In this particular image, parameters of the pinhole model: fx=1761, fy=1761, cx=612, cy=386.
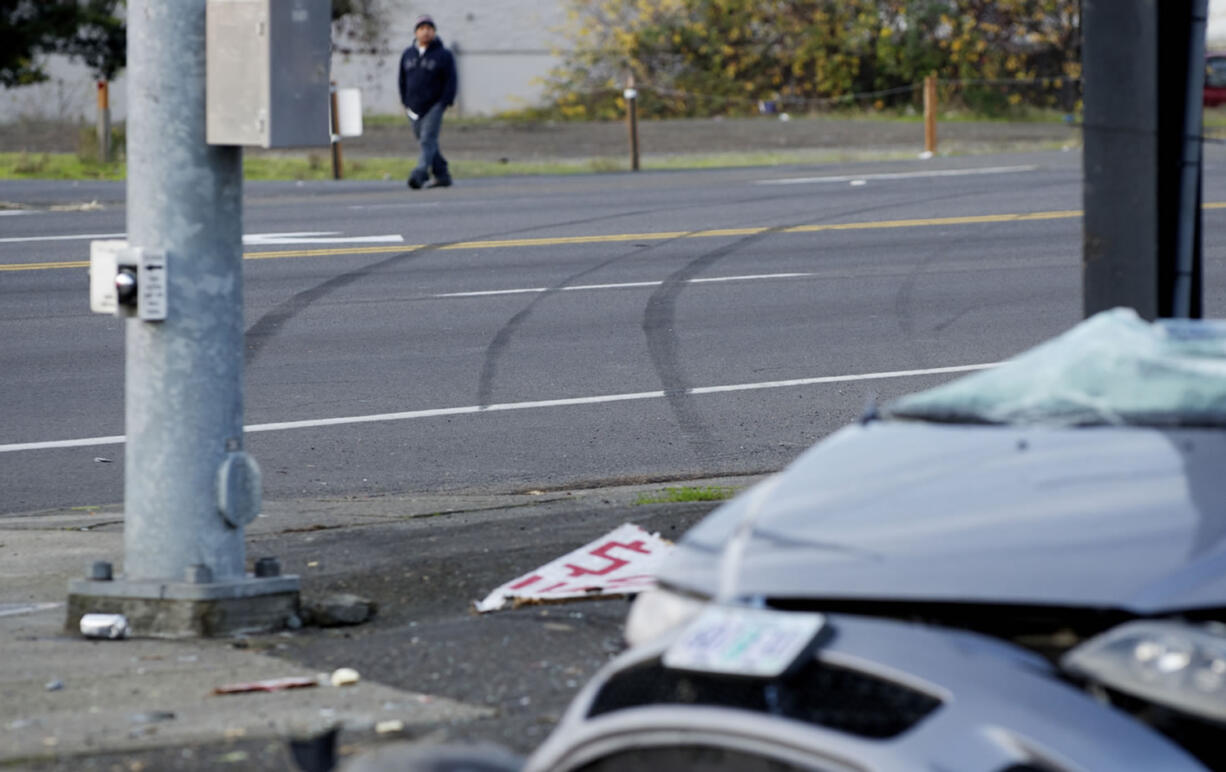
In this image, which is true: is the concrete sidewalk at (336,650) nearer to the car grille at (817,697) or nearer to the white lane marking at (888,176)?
the car grille at (817,697)

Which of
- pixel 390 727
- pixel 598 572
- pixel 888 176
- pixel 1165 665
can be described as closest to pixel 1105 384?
pixel 1165 665

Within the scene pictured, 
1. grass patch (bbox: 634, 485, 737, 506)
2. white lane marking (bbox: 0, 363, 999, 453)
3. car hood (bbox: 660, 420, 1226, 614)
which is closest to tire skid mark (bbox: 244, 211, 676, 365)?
white lane marking (bbox: 0, 363, 999, 453)

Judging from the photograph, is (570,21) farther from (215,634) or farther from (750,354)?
(215,634)

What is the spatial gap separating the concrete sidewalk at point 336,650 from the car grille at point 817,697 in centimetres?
179

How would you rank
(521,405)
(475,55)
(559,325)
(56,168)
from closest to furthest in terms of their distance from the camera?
(521,405) < (559,325) < (56,168) < (475,55)

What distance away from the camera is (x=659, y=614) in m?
2.97

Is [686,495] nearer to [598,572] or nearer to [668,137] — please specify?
[598,572]

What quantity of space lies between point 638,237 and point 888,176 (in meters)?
6.98

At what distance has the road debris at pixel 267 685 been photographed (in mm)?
5047

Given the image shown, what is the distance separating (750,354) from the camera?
37.1 ft

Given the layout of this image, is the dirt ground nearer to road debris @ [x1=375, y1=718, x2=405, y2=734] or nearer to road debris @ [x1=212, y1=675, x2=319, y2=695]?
road debris @ [x1=212, y1=675, x2=319, y2=695]

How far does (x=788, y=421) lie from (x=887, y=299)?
4088mm

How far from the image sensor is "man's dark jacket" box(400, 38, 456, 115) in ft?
68.8

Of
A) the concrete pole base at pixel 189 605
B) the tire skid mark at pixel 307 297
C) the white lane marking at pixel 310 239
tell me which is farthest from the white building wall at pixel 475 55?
the concrete pole base at pixel 189 605
